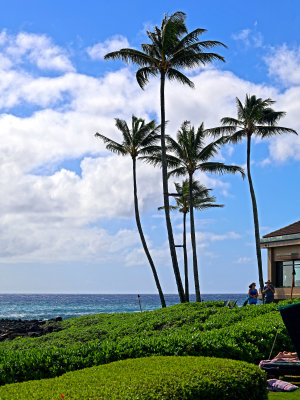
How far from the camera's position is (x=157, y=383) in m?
7.02

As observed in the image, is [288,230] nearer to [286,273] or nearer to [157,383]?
[286,273]

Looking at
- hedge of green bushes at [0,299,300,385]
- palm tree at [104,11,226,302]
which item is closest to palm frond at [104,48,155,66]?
palm tree at [104,11,226,302]

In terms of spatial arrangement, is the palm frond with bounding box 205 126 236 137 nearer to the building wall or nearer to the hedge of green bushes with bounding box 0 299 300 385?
the building wall

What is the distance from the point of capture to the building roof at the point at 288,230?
3088cm

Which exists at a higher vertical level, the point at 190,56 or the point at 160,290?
the point at 190,56

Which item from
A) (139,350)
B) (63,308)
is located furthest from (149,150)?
(63,308)

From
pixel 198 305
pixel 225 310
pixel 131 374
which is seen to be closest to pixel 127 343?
pixel 131 374

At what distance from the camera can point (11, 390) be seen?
7.36 metres

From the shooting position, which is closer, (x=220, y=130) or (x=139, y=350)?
(x=139, y=350)

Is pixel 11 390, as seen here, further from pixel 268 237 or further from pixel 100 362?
pixel 268 237

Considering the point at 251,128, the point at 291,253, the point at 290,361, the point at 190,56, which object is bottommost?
the point at 290,361

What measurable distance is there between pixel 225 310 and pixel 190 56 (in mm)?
14936

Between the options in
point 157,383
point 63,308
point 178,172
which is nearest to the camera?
point 157,383

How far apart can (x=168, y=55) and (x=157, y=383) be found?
2419 centimetres
